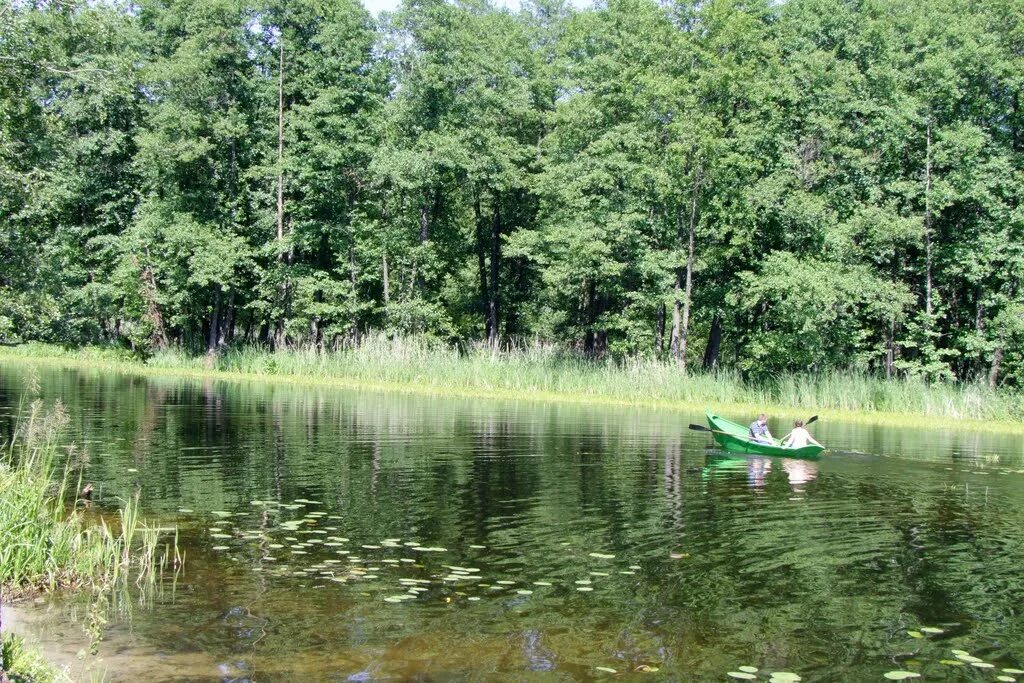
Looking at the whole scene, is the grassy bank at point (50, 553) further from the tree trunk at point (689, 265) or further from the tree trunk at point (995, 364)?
the tree trunk at point (995, 364)

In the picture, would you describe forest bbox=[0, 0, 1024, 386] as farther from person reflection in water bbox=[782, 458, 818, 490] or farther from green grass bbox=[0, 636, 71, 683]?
green grass bbox=[0, 636, 71, 683]

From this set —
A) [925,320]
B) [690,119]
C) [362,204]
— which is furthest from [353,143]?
[925,320]

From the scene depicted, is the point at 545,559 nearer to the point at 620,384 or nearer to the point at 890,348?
the point at 620,384

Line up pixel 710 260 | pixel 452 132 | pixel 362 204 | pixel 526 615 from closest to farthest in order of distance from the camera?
pixel 526 615 < pixel 710 260 < pixel 452 132 < pixel 362 204

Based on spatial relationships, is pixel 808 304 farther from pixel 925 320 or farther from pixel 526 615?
pixel 526 615

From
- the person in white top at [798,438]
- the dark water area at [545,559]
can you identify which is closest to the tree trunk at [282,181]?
the dark water area at [545,559]

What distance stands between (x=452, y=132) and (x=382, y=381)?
47.0 ft

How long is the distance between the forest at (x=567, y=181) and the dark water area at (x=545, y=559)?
18.9m

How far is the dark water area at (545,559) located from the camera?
9.36 m

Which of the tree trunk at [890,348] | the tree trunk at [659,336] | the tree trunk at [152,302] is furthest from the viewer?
the tree trunk at [152,302]

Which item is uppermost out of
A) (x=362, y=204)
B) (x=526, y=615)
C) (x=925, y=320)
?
(x=362, y=204)

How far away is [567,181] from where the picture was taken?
48469mm

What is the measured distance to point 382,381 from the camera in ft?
143

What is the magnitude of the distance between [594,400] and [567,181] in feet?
46.1
